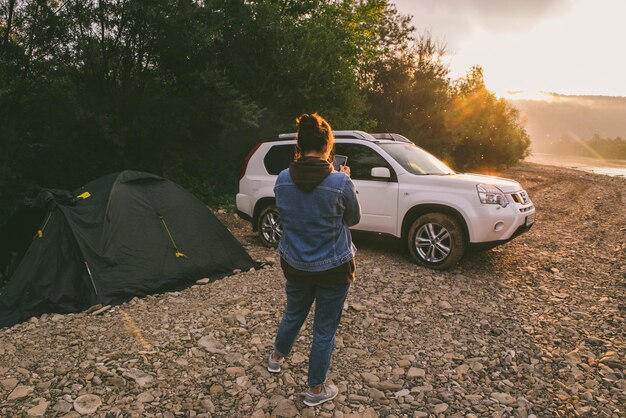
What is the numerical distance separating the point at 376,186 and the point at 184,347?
380cm

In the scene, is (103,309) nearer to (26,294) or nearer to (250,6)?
(26,294)

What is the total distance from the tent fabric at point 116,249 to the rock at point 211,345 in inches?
62.6

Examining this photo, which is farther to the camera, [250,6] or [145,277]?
[250,6]

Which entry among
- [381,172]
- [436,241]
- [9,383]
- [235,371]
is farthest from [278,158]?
[9,383]

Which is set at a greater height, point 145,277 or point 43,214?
point 43,214

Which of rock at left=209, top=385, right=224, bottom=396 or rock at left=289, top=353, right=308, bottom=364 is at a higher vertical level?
rock at left=289, top=353, right=308, bottom=364

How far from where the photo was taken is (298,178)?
8.96ft

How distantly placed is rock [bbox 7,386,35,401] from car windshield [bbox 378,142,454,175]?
17.3 feet

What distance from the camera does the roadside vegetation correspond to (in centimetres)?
856

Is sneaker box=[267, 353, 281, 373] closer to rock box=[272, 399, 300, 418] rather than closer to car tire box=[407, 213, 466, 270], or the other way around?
rock box=[272, 399, 300, 418]

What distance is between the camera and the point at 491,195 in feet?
19.2

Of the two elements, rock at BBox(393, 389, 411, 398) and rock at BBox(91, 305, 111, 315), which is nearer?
rock at BBox(393, 389, 411, 398)

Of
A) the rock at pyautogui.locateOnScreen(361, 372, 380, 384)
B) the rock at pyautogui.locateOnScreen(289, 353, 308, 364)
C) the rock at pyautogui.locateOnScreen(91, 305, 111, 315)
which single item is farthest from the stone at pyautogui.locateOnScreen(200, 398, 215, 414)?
the rock at pyautogui.locateOnScreen(91, 305, 111, 315)

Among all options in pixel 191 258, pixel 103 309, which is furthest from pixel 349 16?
pixel 103 309
